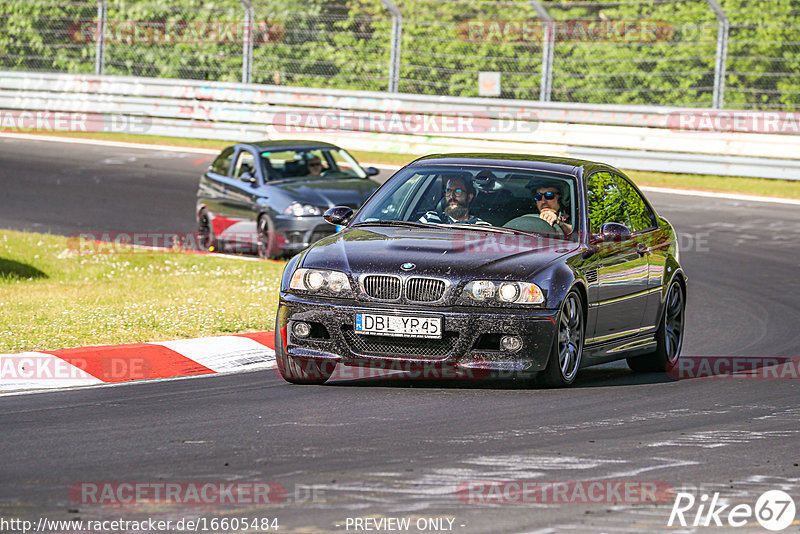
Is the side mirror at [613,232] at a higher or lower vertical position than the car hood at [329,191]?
higher

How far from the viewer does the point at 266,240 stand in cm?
1723

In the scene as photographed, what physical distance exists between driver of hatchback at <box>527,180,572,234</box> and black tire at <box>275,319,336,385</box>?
5.78 ft

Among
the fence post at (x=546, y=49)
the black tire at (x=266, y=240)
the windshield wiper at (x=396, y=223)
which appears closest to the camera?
the windshield wiper at (x=396, y=223)

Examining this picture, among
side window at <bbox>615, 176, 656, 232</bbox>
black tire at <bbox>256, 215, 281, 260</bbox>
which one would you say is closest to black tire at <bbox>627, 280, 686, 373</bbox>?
side window at <bbox>615, 176, 656, 232</bbox>

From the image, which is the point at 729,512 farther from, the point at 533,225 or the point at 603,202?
the point at 603,202

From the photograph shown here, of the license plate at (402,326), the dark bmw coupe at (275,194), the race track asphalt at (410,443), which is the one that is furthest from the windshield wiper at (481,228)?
the dark bmw coupe at (275,194)

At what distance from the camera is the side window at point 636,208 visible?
10406 millimetres

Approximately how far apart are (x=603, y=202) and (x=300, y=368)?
2493 mm

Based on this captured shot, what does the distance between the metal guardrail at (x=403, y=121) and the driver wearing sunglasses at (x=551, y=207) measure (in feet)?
46.4

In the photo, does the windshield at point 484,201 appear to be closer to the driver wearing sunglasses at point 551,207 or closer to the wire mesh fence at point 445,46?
the driver wearing sunglasses at point 551,207

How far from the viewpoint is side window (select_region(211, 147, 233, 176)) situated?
18.8 meters

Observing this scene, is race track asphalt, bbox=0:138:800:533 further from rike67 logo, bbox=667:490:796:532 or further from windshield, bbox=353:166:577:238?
windshield, bbox=353:166:577:238

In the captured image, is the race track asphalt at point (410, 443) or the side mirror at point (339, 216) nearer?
→ the race track asphalt at point (410, 443)

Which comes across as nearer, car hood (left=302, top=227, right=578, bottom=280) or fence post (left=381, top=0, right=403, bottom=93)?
car hood (left=302, top=227, right=578, bottom=280)
